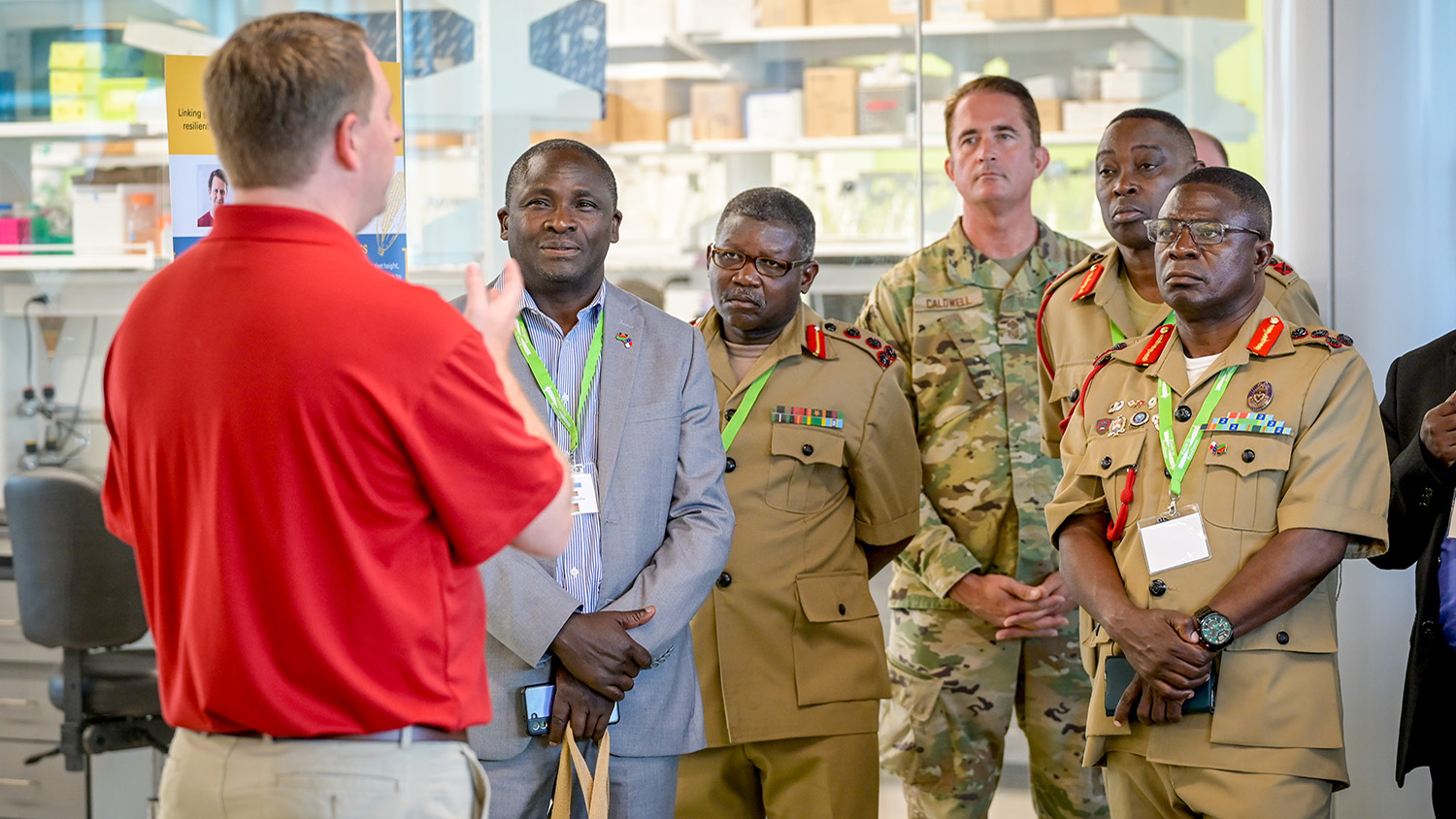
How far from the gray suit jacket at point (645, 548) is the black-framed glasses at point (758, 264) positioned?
0.39 meters

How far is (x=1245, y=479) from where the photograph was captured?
2162 mm

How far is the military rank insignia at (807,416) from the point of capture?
2.77 meters

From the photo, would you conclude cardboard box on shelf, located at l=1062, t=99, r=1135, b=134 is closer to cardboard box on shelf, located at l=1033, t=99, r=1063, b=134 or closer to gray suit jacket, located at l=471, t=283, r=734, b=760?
cardboard box on shelf, located at l=1033, t=99, r=1063, b=134

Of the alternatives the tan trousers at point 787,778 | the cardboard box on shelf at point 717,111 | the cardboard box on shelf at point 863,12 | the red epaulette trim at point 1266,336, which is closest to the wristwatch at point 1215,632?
the red epaulette trim at point 1266,336

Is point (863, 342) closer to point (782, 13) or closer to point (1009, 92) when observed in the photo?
point (1009, 92)

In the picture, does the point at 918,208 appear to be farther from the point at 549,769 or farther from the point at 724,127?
the point at 549,769

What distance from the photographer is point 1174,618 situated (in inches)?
83.7

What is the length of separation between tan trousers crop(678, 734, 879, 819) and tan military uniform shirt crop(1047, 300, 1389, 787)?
1.94 ft

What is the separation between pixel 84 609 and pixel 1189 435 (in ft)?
9.93

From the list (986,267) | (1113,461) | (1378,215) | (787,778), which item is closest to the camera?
(1113,461)

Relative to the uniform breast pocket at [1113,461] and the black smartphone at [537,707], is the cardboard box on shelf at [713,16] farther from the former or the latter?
the black smartphone at [537,707]

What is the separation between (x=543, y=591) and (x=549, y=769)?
0.31m

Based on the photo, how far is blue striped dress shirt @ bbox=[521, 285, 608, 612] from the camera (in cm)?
224

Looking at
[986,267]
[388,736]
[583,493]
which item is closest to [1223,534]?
[583,493]
